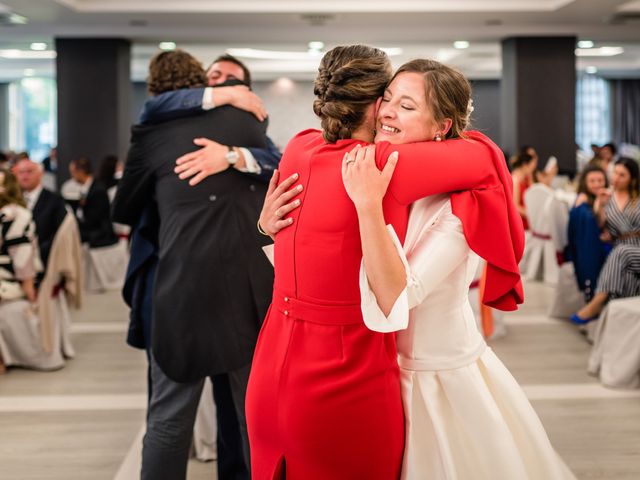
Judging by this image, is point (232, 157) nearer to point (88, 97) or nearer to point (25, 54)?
point (88, 97)

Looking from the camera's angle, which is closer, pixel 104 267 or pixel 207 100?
pixel 207 100

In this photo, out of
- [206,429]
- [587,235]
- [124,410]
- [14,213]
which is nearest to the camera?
[206,429]

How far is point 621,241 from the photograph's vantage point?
18.2 ft

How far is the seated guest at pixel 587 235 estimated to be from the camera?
5.83 meters

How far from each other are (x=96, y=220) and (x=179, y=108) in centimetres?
579

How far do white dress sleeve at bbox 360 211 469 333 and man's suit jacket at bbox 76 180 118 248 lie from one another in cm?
673

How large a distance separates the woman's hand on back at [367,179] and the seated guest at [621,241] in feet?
14.1

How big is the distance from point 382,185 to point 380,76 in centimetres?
25

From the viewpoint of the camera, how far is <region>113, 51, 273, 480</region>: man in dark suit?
2.37 metres

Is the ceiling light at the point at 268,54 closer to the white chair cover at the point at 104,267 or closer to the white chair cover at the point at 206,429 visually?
the white chair cover at the point at 104,267

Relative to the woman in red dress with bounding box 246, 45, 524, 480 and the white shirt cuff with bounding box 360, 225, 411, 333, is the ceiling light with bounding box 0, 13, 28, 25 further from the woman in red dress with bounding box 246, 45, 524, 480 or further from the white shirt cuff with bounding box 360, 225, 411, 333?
the white shirt cuff with bounding box 360, 225, 411, 333

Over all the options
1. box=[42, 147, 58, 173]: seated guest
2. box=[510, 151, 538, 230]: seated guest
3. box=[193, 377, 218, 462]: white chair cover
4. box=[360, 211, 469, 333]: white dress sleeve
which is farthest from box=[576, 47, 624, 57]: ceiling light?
box=[360, 211, 469, 333]: white dress sleeve

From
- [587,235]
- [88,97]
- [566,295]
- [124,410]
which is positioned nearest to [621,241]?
[587,235]

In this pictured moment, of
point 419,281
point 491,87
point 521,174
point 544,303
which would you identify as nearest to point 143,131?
point 419,281
